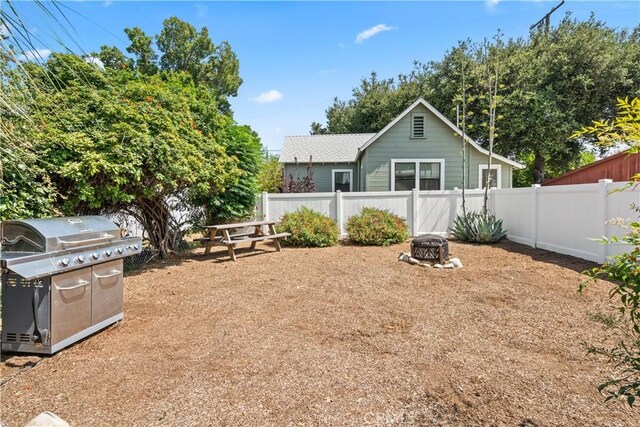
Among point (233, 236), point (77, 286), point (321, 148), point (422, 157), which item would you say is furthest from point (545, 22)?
point (77, 286)

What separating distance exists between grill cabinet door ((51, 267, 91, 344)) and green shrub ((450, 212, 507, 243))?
29.5 feet

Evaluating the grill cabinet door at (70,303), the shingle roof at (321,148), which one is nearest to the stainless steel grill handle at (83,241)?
the grill cabinet door at (70,303)

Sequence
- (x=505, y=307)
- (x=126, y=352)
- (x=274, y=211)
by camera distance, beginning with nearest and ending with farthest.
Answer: (x=126, y=352) → (x=505, y=307) → (x=274, y=211)

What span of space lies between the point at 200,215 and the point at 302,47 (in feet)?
18.5

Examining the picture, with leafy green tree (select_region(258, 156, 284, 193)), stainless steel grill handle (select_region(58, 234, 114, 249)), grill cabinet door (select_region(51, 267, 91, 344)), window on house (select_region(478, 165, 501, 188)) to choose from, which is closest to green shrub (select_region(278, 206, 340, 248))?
stainless steel grill handle (select_region(58, 234, 114, 249))

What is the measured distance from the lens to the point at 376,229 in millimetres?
9008

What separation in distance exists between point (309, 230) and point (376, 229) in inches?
71.7

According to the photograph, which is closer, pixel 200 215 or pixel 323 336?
pixel 323 336

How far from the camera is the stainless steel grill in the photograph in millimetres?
2902

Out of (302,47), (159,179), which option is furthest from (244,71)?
(159,179)

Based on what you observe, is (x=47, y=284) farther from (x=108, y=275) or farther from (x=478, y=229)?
(x=478, y=229)

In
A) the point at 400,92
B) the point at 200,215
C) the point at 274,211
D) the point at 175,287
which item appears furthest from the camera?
the point at 400,92

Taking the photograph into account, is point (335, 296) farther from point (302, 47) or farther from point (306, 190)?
point (306, 190)

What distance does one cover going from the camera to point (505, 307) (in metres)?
4.38
